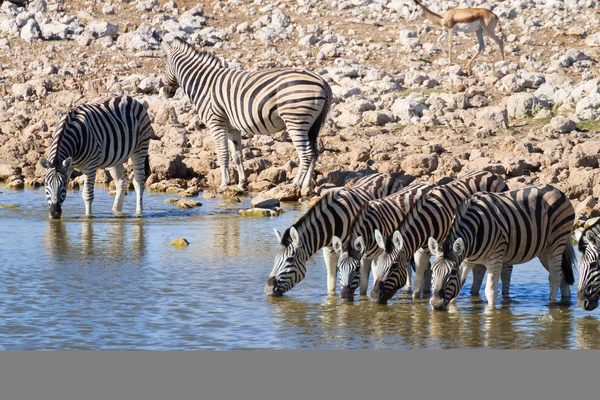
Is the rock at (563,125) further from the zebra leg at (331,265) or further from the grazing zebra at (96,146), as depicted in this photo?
the zebra leg at (331,265)

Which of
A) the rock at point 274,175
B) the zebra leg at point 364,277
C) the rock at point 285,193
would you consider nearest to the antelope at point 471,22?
the rock at point 274,175

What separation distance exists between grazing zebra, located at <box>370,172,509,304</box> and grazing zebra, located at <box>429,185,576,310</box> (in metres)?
0.31

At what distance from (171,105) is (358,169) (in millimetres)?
4415

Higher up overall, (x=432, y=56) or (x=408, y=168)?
(x=432, y=56)

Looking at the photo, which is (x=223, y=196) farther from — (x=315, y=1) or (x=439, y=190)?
(x=315, y=1)

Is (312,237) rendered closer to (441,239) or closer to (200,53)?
(441,239)

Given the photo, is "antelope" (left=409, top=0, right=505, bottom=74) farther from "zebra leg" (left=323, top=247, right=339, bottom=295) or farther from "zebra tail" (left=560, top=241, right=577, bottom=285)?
"zebra leg" (left=323, top=247, right=339, bottom=295)

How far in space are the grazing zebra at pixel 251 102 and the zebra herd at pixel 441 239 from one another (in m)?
5.32

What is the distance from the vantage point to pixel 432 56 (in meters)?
23.3

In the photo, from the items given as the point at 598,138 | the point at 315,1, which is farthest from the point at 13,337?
the point at 315,1

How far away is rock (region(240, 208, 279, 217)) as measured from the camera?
14.2 m

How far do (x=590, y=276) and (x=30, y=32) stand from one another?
1867 centimetres

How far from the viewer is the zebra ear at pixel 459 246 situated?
8.70m

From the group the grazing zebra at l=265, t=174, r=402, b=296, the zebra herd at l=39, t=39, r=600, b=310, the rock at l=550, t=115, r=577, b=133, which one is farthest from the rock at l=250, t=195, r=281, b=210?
the rock at l=550, t=115, r=577, b=133
